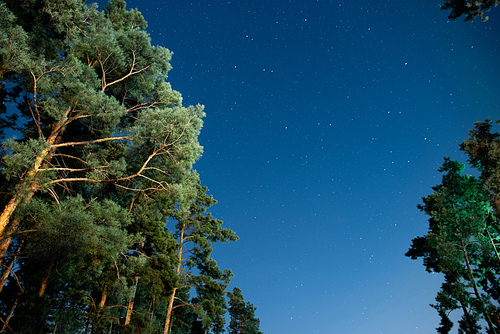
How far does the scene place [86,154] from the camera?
10172mm

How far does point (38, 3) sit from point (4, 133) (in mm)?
5860

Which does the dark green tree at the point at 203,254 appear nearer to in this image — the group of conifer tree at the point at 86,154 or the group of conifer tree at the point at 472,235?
the group of conifer tree at the point at 86,154

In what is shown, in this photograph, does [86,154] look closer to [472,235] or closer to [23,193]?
[23,193]

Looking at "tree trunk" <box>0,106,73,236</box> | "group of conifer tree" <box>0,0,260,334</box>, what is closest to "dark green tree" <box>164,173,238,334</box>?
"group of conifer tree" <box>0,0,260,334</box>

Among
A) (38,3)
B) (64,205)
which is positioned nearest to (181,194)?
(64,205)

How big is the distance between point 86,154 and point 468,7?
13576 mm

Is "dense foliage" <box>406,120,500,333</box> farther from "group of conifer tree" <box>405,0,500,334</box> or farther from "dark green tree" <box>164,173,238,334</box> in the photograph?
"dark green tree" <box>164,173,238,334</box>

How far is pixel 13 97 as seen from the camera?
10.5 metres

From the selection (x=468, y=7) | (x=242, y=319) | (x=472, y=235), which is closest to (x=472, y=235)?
(x=472, y=235)

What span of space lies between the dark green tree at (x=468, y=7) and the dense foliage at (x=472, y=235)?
8520 mm

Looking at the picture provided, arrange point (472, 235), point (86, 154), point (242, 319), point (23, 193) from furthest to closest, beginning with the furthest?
1. point (242, 319)
2. point (472, 235)
3. point (86, 154)
4. point (23, 193)

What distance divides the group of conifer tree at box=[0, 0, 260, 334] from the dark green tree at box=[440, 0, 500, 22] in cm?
816

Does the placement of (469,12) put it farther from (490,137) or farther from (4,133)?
(4,133)

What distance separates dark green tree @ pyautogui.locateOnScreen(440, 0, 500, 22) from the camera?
255 inches
